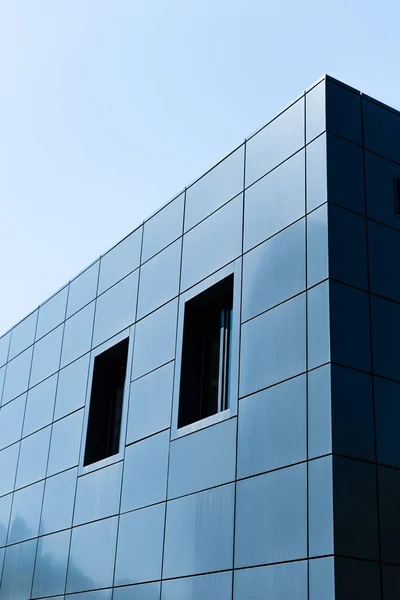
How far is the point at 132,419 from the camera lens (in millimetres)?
17328

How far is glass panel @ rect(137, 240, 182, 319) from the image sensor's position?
1738cm

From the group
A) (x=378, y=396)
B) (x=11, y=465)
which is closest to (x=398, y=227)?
(x=378, y=396)

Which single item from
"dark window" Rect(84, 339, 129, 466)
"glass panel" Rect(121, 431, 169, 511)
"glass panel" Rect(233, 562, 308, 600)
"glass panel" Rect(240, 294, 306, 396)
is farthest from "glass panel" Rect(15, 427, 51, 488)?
"glass panel" Rect(233, 562, 308, 600)

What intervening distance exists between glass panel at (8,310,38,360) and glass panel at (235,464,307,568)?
13.3 metres

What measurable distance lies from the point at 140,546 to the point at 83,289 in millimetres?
8495

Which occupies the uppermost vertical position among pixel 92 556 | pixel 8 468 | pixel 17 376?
pixel 17 376

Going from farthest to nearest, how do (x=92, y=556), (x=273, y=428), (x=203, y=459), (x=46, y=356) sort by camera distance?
1. (x=46, y=356)
2. (x=92, y=556)
3. (x=203, y=459)
4. (x=273, y=428)

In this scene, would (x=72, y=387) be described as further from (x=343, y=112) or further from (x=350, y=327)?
(x=343, y=112)

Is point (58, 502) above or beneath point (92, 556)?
above

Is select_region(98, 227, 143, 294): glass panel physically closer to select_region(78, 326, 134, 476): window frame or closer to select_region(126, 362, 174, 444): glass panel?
select_region(78, 326, 134, 476): window frame

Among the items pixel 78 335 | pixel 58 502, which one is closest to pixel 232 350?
pixel 58 502

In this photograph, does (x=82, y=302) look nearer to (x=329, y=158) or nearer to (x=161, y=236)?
(x=161, y=236)

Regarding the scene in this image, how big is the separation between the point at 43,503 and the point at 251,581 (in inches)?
376

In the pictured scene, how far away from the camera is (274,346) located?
1334 cm
